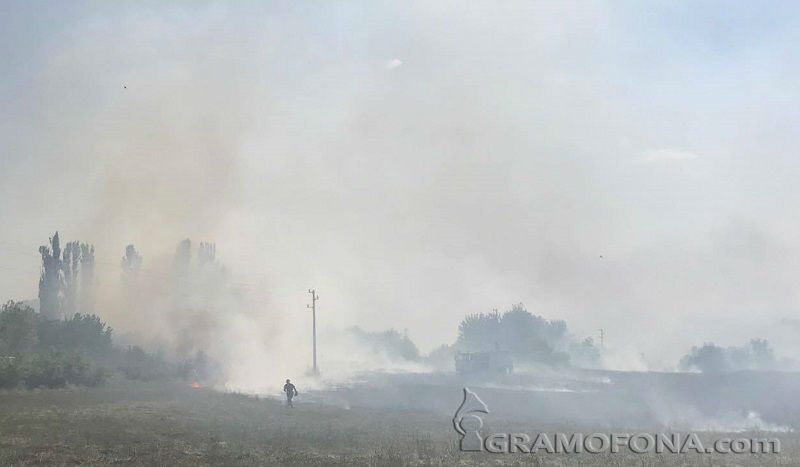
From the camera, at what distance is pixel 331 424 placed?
4100 cm

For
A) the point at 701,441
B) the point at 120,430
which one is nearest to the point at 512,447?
the point at 701,441

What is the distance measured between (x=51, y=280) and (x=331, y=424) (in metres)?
78.9

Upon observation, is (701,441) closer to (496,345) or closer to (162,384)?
(162,384)

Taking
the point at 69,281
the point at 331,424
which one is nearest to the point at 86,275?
the point at 69,281

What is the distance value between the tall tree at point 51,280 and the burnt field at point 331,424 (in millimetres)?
44279

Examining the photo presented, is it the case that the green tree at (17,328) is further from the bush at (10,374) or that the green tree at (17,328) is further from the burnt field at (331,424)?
the bush at (10,374)

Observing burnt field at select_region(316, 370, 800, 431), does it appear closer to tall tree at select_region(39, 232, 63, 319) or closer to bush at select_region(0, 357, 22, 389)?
bush at select_region(0, 357, 22, 389)
